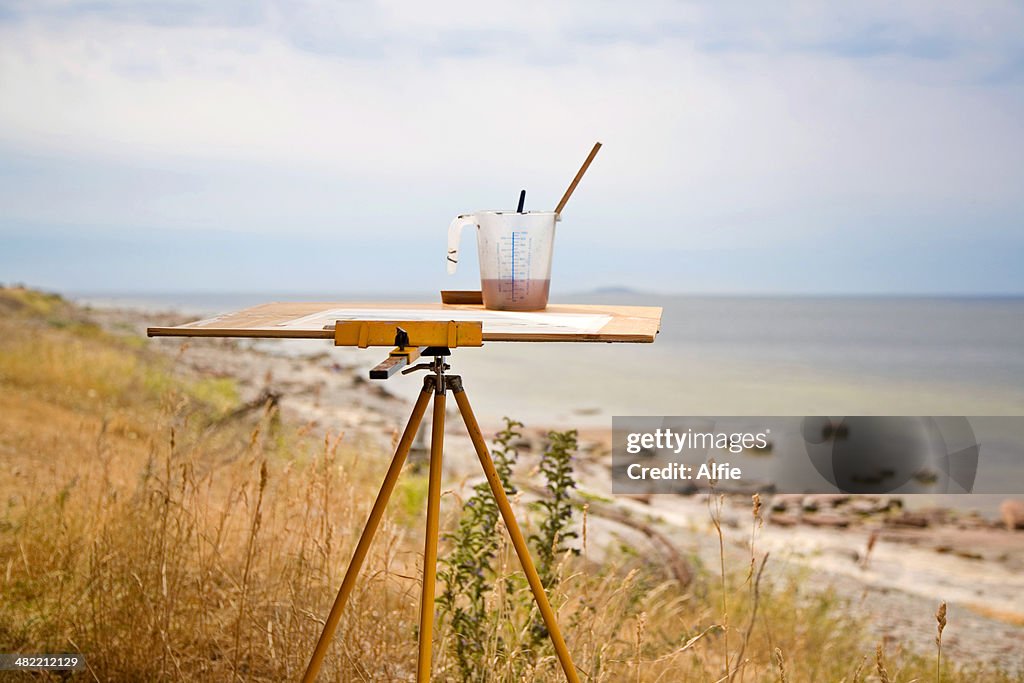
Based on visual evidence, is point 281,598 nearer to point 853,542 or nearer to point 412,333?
point 412,333

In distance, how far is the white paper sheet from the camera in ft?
4.58

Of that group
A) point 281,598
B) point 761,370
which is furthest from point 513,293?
point 761,370

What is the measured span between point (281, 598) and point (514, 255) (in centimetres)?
115

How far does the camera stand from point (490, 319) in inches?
62.7

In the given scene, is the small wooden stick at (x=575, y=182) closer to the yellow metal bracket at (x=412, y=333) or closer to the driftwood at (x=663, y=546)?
the yellow metal bracket at (x=412, y=333)

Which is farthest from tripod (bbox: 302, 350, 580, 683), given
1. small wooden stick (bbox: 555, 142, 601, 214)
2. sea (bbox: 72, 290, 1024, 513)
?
sea (bbox: 72, 290, 1024, 513)

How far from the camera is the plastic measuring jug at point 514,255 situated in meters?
1.79

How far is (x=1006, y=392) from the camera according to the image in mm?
8844

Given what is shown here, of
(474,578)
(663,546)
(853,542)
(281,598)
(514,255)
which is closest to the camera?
(514,255)

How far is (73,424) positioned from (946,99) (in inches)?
333

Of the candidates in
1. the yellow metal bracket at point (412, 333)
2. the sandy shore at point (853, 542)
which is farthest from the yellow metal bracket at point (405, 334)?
the sandy shore at point (853, 542)

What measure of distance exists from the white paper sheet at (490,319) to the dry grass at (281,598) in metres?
0.36

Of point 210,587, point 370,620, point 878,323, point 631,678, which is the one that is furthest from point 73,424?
point 878,323

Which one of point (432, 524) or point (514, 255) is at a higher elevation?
point (514, 255)
